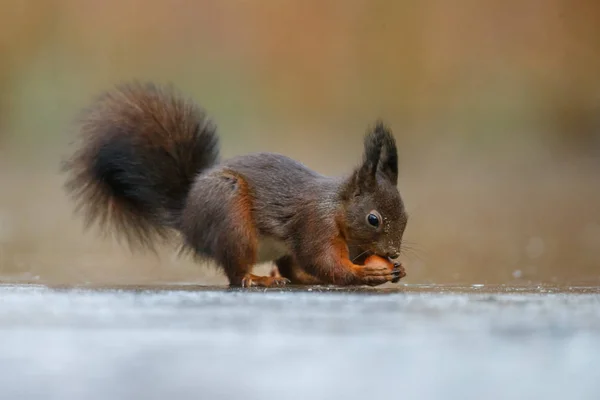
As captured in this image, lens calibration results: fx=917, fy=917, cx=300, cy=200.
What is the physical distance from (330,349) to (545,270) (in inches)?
63.9

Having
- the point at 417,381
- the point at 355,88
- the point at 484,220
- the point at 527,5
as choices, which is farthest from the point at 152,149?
the point at 527,5

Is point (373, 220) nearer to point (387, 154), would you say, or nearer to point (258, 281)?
point (387, 154)

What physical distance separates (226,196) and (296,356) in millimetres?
874

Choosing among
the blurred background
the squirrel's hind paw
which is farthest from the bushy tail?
the blurred background

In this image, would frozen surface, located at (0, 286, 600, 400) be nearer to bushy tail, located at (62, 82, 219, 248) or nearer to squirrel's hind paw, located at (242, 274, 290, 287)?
squirrel's hind paw, located at (242, 274, 290, 287)

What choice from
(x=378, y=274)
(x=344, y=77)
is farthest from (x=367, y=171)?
(x=344, y=77)

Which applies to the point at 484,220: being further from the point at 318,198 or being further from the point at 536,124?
the point at 318,198

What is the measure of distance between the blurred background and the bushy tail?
2.77 metres

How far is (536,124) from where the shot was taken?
5.59 meters

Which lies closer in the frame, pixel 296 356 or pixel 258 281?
pixel 296 356

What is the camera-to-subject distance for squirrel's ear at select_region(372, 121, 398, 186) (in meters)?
1.73

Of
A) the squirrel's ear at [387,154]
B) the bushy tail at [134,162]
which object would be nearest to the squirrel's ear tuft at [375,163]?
the squirrel's ear at [387,154]

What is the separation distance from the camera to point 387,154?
1.77 metres

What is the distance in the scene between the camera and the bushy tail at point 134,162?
2010 millimetres
